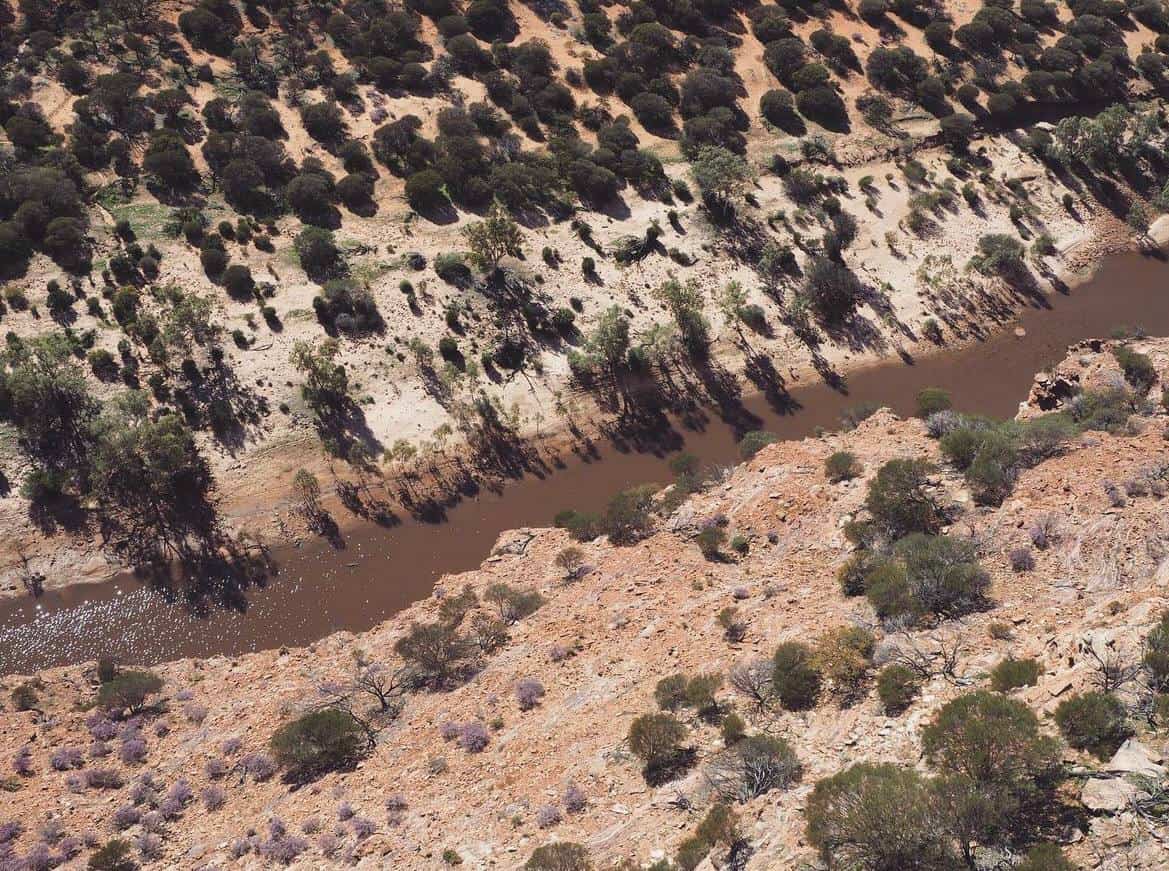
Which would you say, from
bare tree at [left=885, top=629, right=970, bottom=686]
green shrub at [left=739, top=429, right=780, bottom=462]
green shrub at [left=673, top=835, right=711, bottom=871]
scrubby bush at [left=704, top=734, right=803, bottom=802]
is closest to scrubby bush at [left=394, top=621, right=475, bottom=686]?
scrubby bush at [left=704, top=734, right=803, bottom=802]

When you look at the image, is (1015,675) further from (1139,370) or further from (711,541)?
(1139,370)

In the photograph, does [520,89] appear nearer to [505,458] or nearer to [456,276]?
→ [456,276]

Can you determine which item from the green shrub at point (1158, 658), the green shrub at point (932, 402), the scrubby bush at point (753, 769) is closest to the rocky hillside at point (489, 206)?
the green shrub at point (932, 402)

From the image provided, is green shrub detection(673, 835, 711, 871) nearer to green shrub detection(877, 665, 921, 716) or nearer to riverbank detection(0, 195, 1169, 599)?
green shrub detection(877, 665, 921, 716)

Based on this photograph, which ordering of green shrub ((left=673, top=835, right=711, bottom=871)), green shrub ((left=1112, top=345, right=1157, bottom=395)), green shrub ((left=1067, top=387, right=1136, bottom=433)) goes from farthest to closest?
green shrub ((left=1112, top=345, right=1157, bottom=395)) < green shrub ((left=1067, top=387, right=1136, bottom=433)) < green shrub ((left=673, top=835, right=711, bottom=871))

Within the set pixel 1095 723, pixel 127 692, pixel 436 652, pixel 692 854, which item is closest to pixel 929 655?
pixel 1095 723

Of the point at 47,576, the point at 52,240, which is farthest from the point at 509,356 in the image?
the point at 52,240
